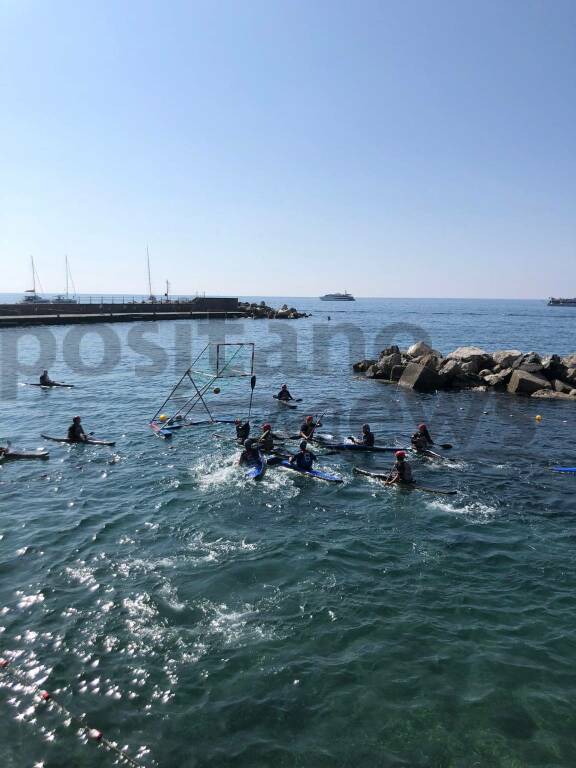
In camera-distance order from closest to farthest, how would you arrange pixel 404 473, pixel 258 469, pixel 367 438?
pixel 404 473, pixel 258 469, pixel 367 438

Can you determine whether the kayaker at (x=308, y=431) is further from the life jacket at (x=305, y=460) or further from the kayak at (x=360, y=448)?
the life jacket at (x=305, y=460)

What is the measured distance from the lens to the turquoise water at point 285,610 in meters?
9.20

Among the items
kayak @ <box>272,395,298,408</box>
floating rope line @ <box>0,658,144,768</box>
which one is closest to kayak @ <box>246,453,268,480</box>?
floating rope line @ <box>0,658,144,768</box>

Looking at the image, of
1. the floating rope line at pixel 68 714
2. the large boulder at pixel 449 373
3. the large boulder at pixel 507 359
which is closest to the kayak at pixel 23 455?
the floating rope line at pixel 68 714

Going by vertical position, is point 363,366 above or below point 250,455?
above

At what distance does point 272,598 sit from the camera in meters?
13.0

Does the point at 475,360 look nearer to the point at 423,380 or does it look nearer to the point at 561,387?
the point at 423,380

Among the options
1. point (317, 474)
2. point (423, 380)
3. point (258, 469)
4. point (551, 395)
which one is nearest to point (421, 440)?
point (317, 474)

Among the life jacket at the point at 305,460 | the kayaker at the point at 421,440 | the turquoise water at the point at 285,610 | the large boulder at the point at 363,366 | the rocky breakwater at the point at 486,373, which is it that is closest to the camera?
the turquoise water at the point at 285,610

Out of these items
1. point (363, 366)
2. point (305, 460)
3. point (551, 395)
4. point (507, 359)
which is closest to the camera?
point (305, 460)

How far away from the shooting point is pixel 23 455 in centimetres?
2319

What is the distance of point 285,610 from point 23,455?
16.1 meters

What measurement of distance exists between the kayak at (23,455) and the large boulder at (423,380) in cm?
2882

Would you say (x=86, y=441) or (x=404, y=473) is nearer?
(x=404, y=473)
